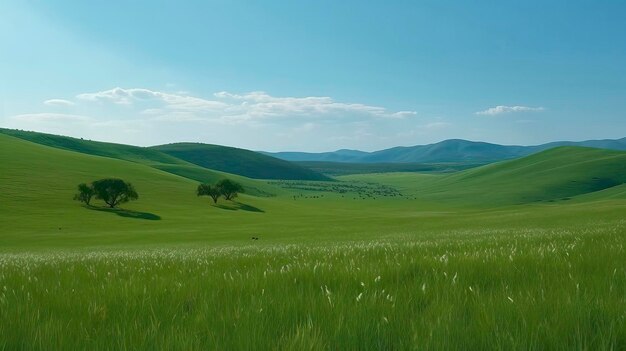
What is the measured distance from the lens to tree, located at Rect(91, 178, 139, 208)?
401 ft

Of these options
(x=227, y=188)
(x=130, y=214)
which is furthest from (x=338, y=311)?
(x=227, y=188)

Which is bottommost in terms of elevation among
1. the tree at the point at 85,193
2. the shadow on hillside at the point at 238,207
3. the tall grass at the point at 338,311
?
the shadow on hillside at the point at 238,207

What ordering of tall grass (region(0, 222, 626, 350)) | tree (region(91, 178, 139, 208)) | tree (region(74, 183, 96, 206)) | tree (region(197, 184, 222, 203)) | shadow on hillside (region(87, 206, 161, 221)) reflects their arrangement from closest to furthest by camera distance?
tall grass (region(0, 222, 626, 350)) → shadow on hillside (region(87, 206, 161, 221)) → tree (region(74, 183, 96, 206)) → tree (region(91, 178, 139, 208)) → tree (region(197, 184, 222, 203))

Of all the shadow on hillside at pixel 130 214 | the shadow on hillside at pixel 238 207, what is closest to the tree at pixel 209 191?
the shadow on hillside at pixel 238 207

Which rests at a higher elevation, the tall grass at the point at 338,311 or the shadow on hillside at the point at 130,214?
the tall grass at the point at 338,311

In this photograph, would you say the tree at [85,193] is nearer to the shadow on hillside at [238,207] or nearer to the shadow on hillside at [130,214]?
the shadow on hillside at [130,214]

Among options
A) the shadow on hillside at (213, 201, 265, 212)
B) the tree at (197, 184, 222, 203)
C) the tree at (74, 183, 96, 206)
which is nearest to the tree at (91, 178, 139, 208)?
the tree at (74, 183, 96, 206)

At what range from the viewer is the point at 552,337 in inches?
123

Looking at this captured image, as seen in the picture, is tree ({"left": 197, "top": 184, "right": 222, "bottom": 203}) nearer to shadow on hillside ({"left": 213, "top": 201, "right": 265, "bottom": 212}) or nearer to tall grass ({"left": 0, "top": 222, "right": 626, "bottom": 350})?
shadow on hillside ({"left": 213, "top": 201, "right": 265, "bottom": 212})

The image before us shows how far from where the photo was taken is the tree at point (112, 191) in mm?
122250

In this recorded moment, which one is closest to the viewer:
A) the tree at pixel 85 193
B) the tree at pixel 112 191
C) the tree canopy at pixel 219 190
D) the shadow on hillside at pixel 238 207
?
the tree at pixel 85 193

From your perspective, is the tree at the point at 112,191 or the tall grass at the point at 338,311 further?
the tree at the point at 112,191

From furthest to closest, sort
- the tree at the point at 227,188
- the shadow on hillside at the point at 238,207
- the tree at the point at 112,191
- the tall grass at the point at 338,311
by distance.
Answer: the tree at the point at 227,188, the shadow on hillside at the point at 238,207, the tree at the point at 112,191, the tall grass at the point at 338,311

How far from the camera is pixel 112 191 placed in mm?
122875
